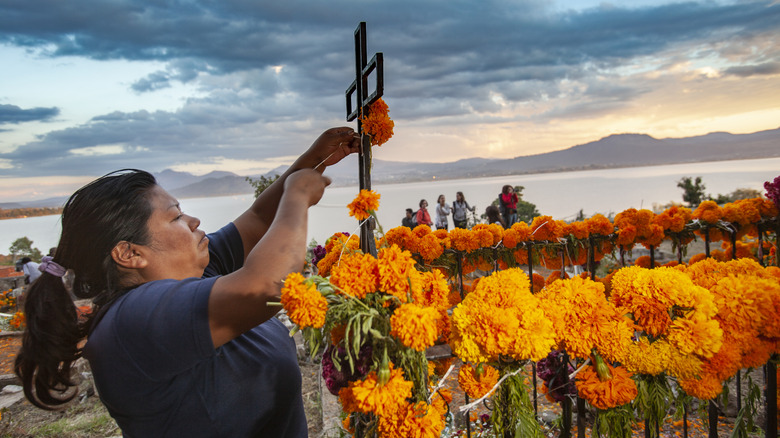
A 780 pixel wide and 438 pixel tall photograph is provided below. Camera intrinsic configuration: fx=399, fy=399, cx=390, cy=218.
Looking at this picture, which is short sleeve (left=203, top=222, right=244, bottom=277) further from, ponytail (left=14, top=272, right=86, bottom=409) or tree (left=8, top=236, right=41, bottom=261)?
tree (left=8, top=236, right=41, bottom=261)

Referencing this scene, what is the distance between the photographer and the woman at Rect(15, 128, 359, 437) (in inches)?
38.5

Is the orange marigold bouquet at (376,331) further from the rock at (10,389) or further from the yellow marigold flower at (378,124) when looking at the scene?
the rock at (10,389)

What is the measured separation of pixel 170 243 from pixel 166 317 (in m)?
0.37

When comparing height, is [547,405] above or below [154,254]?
below

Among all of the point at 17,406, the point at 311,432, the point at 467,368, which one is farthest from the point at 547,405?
the point at 17,406

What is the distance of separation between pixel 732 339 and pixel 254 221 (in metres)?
1.90

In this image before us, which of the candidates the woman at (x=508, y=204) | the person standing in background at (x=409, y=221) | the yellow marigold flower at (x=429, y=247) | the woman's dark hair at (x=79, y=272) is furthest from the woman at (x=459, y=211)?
the woman's dark hair at (x=79, y=272)

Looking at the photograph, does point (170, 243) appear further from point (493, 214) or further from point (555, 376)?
point (493, 214)

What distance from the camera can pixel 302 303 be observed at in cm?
87

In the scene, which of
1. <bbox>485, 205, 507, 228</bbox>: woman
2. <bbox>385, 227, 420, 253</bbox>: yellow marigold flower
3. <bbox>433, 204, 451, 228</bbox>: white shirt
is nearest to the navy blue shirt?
<bbox>385, 227, 420, 253</bbox>: yellow marigold flower

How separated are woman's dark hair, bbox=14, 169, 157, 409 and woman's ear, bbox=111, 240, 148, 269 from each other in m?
0.02

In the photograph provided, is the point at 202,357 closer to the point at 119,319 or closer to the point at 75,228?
the point at 119,319

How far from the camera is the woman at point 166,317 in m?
0.98

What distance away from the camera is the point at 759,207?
428 cm
